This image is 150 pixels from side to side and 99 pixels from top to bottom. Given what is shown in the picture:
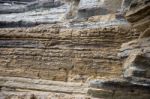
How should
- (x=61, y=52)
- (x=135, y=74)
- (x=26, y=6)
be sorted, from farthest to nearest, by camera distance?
(x=26, y=6)
(x=61, y=52)
(x=135, y=74)

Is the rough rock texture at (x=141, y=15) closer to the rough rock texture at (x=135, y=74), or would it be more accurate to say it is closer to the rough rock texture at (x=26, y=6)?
the rough rock texture at (x=135, y=74)

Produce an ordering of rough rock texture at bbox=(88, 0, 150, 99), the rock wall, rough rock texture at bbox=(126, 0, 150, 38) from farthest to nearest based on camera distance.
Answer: the rock wall → rough rock texture at bbox=(126, 0, 150, 38) → rough rock texture at bbox=(88, 0, 150, 99)

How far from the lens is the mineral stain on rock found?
10.5 metres

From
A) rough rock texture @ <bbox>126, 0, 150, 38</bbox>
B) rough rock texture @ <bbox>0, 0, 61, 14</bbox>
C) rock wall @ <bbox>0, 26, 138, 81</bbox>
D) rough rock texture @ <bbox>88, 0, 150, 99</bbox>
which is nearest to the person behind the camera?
rough rock texture @ <bbox>88, 0, 150, 99</bbox>

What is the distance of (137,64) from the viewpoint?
1035 centimetres

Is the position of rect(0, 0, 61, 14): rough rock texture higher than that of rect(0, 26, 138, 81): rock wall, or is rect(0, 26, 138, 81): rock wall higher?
rect(0, 0, 61, 14): rough rock texture

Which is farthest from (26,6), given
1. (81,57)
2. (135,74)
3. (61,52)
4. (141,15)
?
(135,74)

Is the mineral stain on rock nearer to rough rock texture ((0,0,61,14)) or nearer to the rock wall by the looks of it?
the rock wall

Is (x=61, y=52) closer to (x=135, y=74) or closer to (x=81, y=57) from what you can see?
(x=81, y=57)

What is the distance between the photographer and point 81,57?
44.8ft

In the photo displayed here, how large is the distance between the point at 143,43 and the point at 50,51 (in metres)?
4.67

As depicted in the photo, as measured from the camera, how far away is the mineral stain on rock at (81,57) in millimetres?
10469

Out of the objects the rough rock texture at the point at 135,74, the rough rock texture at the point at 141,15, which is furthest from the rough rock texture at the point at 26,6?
the rough rock texture at the point at 135,74

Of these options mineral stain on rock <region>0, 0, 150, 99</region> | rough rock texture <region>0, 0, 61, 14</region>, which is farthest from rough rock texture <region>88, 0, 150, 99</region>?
rough rock texture <region>0, 0, 61, 14</region>
